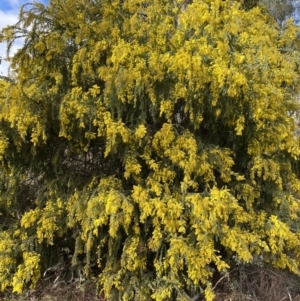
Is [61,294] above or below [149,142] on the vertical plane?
below

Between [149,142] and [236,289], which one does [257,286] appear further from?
[149,142]

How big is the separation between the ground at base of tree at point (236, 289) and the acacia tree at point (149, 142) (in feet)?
0.74

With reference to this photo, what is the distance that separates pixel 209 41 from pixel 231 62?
1.35ft

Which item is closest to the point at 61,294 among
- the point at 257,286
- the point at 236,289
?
the point at 236,289

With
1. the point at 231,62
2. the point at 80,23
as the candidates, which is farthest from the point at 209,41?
the point at 80,23

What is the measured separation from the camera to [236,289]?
4715 mm

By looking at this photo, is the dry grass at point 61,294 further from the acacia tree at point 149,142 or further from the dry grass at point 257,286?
the dry grass at point 257,286

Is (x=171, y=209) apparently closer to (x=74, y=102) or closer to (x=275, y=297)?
(x=74, y=102)

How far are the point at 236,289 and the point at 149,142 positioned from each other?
1.91 m

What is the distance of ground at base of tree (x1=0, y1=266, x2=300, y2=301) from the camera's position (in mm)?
4723

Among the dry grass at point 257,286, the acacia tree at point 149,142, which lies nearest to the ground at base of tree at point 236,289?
the dry grass at point 257,286

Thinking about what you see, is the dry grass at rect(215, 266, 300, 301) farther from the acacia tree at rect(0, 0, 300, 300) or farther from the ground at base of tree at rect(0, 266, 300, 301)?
the acacia tree at rect(0, 0, 300, 300)

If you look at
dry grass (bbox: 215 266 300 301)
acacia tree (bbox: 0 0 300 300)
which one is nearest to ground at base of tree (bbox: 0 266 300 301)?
dry grass (bbox: 215 266 300 301)

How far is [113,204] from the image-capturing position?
4.08m
